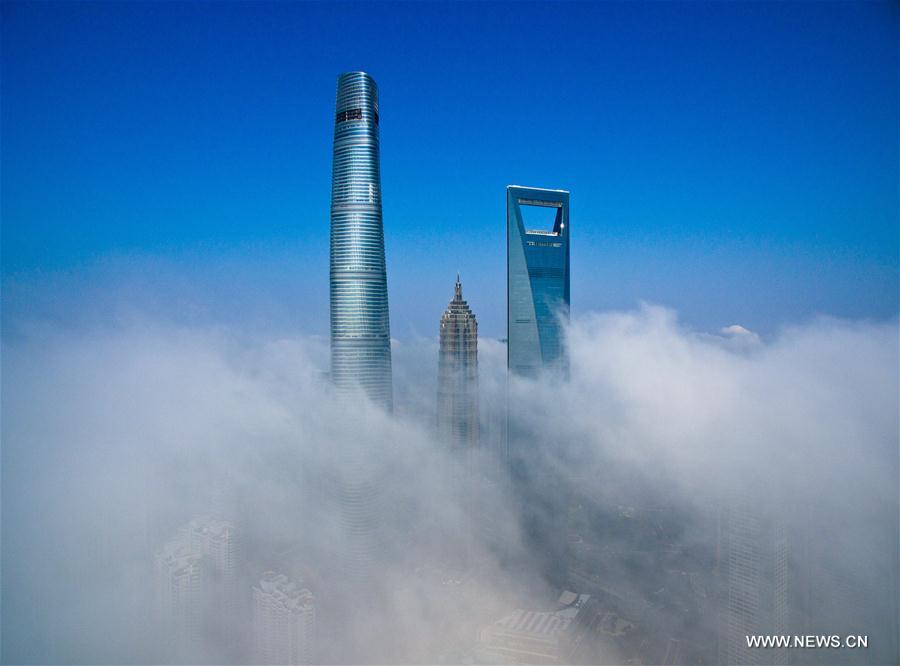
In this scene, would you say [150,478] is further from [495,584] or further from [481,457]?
[481,457]

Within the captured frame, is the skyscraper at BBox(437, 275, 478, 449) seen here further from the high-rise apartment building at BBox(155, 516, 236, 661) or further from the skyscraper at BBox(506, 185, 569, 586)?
the high-rise apartment building at BBox(155, 516, 236, 661)

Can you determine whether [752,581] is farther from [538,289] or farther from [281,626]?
[538,289]

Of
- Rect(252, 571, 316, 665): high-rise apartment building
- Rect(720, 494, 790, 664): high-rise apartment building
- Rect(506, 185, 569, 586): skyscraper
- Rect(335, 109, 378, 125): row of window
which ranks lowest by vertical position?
Rect(252, 571, 316, 665): high-rise apartment building

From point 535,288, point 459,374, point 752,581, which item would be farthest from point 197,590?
point 535,288

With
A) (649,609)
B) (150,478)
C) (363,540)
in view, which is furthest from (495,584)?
(150,478)

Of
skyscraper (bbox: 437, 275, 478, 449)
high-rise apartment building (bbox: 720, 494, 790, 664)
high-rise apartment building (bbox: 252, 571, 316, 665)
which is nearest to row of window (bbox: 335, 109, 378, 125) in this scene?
skyscraper (bbox: 437, 275, 478, 449)

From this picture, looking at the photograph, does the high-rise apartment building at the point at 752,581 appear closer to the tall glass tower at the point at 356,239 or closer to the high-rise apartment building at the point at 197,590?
the high-rise apartment building at the point at 197,590
